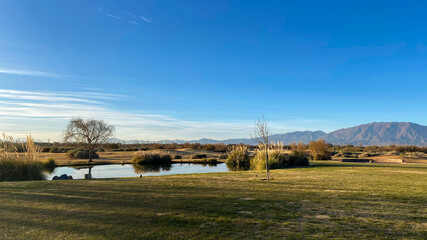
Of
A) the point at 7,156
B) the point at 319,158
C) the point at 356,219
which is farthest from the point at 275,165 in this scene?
the point at 7,156

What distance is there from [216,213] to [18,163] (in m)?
11.3

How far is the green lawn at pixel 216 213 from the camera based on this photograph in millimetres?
4223

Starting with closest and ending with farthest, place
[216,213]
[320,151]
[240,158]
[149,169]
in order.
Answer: [216,213] → [149,169] → [240,158] → [320,151]

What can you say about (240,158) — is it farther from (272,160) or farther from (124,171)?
(124,171)

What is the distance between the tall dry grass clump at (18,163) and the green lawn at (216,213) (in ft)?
15.7

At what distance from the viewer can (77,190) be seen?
8.23 m

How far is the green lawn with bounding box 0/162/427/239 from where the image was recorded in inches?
166

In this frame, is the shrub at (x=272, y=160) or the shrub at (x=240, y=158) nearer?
the shrub at (x=272, y=160)

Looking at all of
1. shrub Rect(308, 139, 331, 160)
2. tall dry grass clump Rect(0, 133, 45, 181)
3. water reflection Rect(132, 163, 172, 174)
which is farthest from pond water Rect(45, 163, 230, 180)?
shrub Rect(308, 139, 331, 160)

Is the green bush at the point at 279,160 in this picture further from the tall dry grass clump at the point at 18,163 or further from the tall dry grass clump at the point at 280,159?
the tall dry grass clump at the point at 18,163

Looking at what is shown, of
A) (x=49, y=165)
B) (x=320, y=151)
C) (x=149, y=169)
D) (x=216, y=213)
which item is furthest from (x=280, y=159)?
(x=49, y=165)

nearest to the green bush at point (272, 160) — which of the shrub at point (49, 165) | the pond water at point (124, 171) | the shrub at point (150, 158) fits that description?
the pond water at point (124, 171)

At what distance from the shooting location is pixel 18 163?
40.1 feet

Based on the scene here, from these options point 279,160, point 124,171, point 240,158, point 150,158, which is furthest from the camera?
point 150,158
